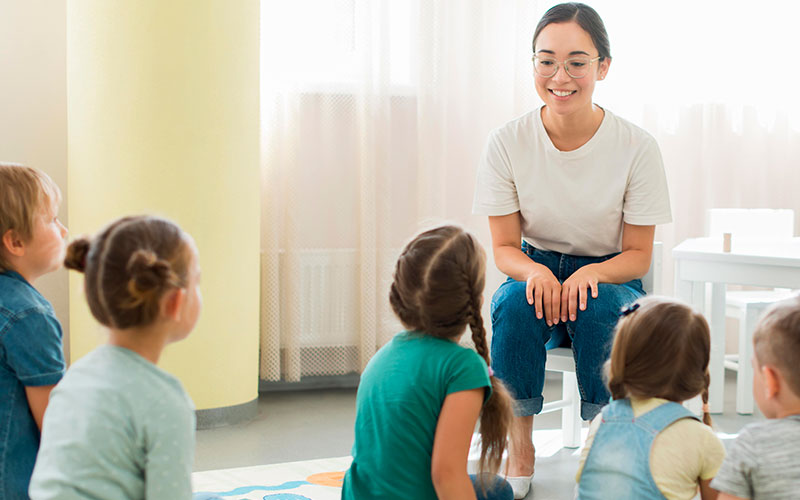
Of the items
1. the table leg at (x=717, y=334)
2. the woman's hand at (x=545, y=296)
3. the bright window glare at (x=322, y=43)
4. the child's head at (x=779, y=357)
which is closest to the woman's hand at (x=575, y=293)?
the woman's hand at (x=545, y=296)

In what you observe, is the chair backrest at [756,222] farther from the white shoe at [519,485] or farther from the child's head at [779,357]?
the child's head at [779,357]

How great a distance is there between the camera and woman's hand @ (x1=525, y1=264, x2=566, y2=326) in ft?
A: 6.43

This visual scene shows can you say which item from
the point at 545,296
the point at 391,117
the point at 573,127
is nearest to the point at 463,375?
the point at 545,296

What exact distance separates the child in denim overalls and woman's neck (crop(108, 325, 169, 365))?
27.8 inches

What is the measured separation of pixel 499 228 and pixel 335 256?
104cm

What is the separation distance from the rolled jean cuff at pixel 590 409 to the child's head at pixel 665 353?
56 cm

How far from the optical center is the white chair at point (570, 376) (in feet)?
6.98

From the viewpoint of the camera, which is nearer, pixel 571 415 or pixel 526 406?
pixel 526 406

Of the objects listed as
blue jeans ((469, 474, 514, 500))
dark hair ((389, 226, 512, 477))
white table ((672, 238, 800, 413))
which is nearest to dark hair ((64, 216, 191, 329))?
dark hair ((389, 226, 512, 477))

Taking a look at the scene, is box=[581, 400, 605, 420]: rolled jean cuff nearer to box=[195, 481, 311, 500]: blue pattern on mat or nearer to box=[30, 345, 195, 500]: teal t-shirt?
box=[195, 481, 311, 500]: blue pattern on mat

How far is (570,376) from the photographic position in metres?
2.52

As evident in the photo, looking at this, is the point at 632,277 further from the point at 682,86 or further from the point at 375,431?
the point at 682,86

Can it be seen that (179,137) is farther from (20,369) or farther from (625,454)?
(625,454)

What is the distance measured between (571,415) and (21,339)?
165 cm
